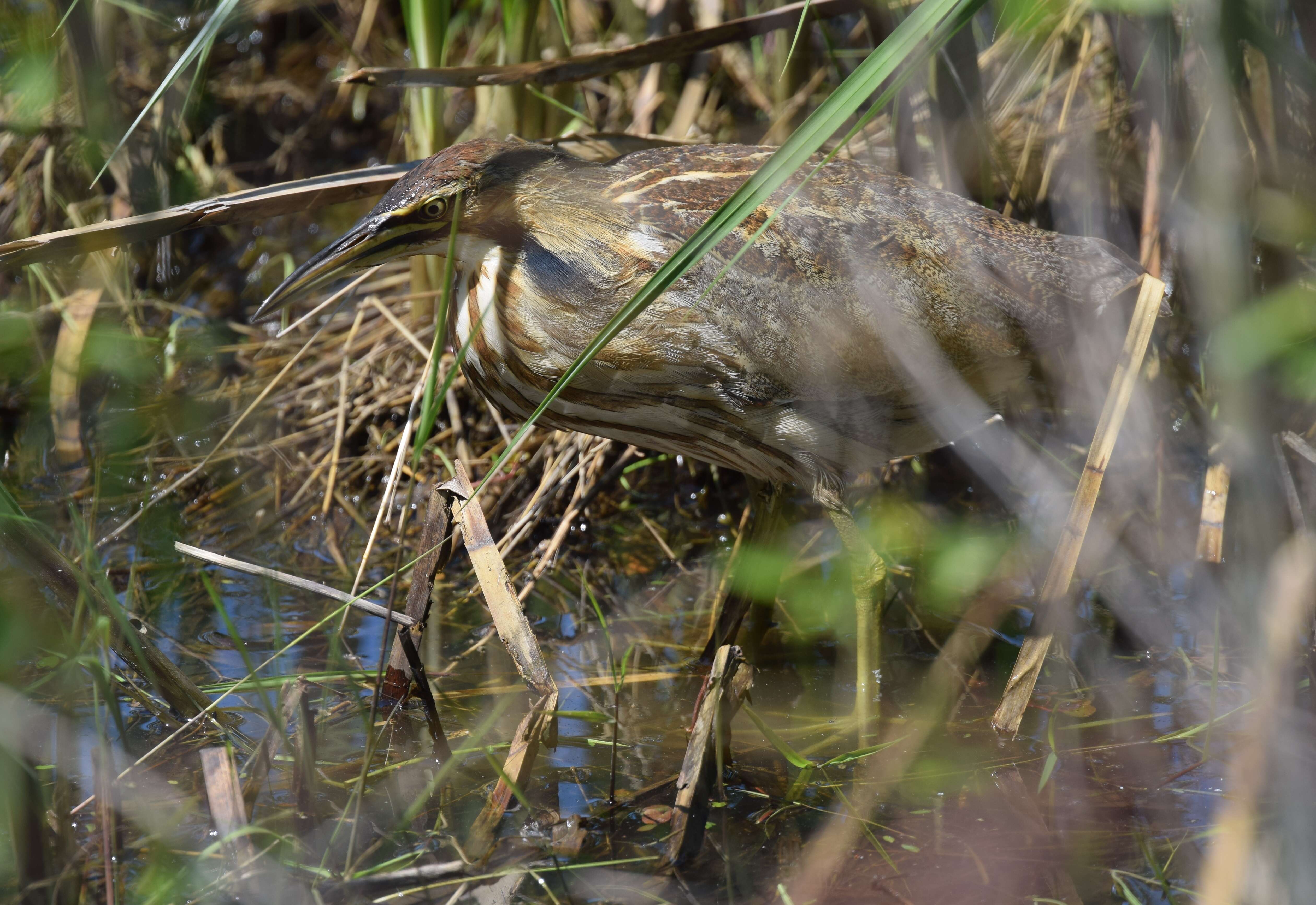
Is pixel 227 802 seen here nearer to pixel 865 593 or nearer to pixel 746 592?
pixel 746 592

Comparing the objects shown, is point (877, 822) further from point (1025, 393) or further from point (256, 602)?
point (256, 602)

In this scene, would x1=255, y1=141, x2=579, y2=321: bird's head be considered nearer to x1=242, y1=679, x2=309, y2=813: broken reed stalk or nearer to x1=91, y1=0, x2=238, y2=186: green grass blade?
x1=91, y1=0, x2=238, y2=186: green grass blade

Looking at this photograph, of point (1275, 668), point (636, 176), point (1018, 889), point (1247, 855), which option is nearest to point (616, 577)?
point (636, 176)

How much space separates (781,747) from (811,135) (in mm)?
1129

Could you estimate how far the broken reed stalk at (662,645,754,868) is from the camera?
1800 mm

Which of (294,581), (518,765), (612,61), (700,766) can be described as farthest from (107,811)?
(612,61)

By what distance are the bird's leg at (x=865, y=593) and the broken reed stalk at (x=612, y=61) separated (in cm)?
109

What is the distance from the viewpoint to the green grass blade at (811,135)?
4.50 ft

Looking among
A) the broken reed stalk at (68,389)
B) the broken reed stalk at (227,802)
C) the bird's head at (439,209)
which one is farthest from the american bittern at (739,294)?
the broken reed stalk at (68,389)

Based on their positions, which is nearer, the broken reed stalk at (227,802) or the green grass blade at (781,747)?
the broken reed stalk at (227,802)

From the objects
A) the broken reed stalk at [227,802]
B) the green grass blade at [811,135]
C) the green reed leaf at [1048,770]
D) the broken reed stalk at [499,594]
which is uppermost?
Result: the green grass blade at [811,135]

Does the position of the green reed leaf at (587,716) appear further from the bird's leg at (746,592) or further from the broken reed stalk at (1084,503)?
the broken reed stalk at (1084,503)

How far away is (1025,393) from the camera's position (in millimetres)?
2711

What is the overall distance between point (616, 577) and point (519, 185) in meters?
1.12
